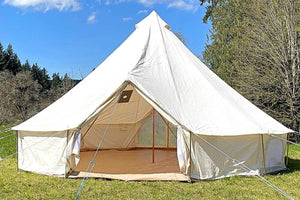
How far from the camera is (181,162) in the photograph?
4648mm

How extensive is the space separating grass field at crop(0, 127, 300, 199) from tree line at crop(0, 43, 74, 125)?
15513 mm

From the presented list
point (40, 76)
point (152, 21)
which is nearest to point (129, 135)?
point (152, 21)

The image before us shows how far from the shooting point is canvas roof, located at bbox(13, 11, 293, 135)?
4.74 metres

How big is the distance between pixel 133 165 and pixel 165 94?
1768mm

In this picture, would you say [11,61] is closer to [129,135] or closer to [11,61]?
[11,61]

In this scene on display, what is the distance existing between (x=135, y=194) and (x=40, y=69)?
28.8 m

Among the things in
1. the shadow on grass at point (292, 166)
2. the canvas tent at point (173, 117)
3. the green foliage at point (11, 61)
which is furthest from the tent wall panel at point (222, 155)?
the green foliage at point (11, 61)

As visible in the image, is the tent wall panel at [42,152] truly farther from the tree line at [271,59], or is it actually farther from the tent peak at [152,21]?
the tree line at [271,59]

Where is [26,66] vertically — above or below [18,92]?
above

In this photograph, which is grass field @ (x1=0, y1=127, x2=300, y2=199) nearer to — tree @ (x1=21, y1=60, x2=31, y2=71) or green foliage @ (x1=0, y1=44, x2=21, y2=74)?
green foliage @ (x1=0, y1=44, x2=21, y2=74)

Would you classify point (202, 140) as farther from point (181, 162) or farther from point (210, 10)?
point (210, 10)

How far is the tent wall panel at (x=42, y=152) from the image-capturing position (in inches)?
187

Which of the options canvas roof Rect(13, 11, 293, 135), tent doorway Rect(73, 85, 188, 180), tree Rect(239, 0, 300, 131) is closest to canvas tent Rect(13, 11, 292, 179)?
canvas roof Rect(13, 11, 293, 135)

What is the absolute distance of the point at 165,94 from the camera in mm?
4938
